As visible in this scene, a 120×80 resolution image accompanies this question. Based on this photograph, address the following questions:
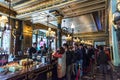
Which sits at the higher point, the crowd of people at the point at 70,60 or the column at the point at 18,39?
the column at the point at 18,39

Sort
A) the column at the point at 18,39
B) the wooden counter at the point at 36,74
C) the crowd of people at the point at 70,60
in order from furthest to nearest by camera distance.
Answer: the column at the point at 18,39
the crowd of people at the point at 70,60
the wooden counter at the point at 36,74

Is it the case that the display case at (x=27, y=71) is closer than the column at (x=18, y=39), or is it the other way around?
the display case at (x=27, y=71)

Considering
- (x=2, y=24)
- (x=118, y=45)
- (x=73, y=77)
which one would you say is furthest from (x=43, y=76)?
(x=2, y=24)

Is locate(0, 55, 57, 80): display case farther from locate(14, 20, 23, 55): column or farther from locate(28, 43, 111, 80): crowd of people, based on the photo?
locate(14, 20, 23, 55): column

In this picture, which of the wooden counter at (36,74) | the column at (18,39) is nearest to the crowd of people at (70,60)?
the wooden counter at (36,74)

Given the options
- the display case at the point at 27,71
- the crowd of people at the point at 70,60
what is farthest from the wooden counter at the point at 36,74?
the crowd of people at the point at 70,60

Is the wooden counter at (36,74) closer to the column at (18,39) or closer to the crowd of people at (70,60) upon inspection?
the crowd of people at (70,60)

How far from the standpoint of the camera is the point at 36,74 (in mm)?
3297

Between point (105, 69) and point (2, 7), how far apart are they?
21.5 feet

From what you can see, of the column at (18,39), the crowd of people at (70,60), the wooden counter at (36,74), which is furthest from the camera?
the column at (18,39)

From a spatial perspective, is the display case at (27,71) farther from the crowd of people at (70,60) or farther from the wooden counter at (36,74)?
the crowd of people at (70,60)

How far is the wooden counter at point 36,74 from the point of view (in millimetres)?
2525

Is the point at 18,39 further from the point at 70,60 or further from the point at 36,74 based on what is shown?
the point at 36,74

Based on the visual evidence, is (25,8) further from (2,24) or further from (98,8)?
(98,8)
